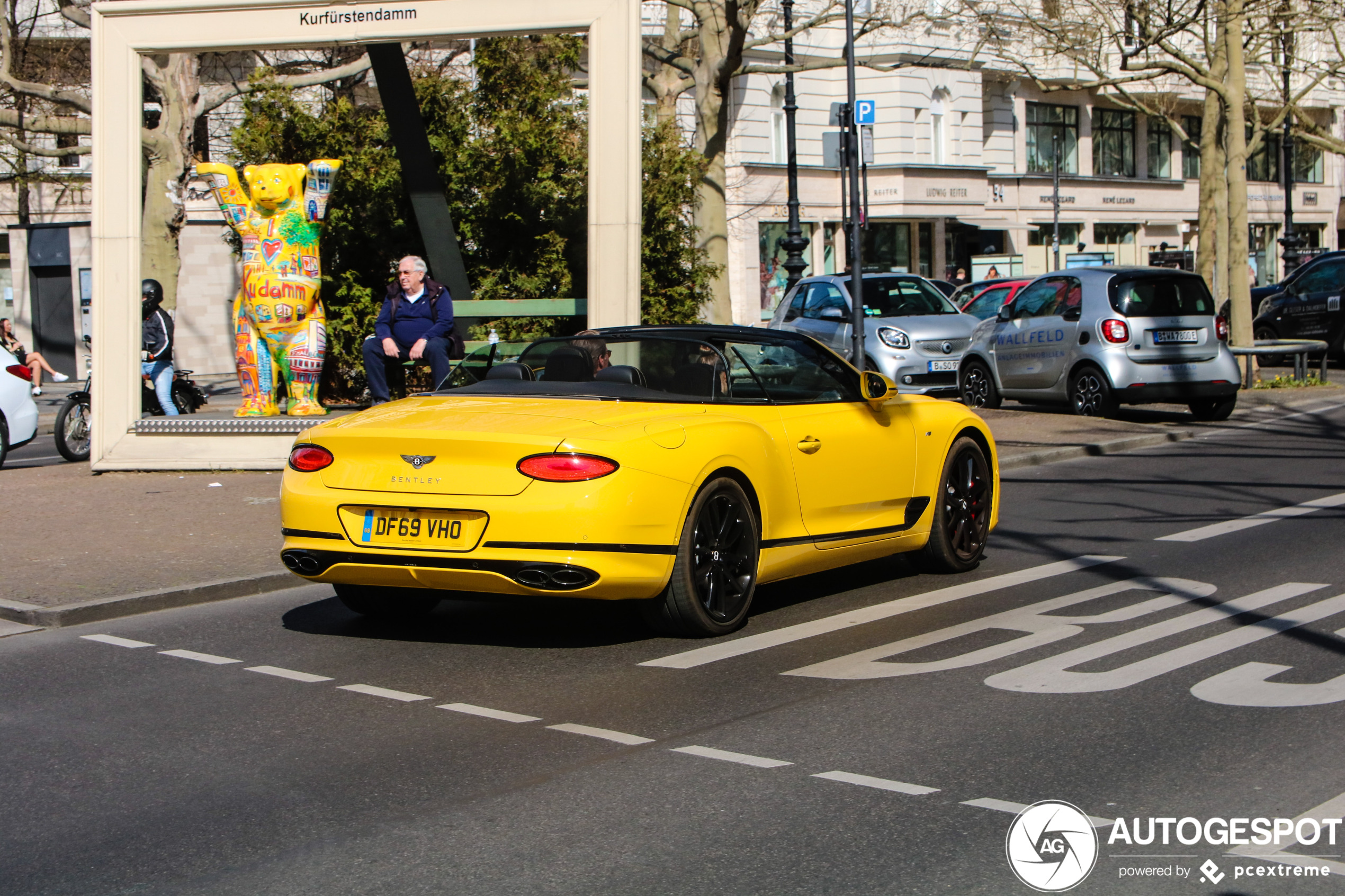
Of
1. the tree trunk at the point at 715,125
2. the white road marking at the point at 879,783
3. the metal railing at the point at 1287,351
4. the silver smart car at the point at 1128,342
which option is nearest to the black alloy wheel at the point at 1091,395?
the silver smart car at the point at 1128,342

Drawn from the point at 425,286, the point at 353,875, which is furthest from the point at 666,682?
the point at 425,286

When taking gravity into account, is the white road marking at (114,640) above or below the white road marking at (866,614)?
below

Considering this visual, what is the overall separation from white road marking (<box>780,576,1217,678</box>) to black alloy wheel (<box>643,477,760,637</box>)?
617 mm

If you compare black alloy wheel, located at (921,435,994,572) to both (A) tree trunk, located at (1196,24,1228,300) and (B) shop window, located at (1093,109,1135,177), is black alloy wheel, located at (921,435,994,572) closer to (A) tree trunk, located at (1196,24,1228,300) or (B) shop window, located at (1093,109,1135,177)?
(A) tree trunk, located at (1196,24,1228,300)

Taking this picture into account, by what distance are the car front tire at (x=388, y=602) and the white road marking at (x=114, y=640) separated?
886mm

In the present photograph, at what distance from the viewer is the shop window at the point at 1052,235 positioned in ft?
184

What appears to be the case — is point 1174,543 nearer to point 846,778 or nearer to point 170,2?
point 846,778

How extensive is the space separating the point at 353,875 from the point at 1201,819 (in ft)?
7.38

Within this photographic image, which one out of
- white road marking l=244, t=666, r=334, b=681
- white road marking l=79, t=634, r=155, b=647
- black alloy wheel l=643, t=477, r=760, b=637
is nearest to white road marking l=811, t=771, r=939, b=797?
black alloy wheel l=643, t=477, r=760, b=637

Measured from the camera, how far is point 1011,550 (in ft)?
31.4

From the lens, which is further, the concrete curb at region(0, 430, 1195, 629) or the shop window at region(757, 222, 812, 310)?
the shop window at region(757, 222, 812, 310)

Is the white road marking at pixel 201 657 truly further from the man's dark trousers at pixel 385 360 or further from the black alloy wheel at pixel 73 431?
the black alloy wheel at pixel 73 431

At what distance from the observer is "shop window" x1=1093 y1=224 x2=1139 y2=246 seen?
193 ft

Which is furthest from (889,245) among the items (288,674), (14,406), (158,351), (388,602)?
(288,674)
